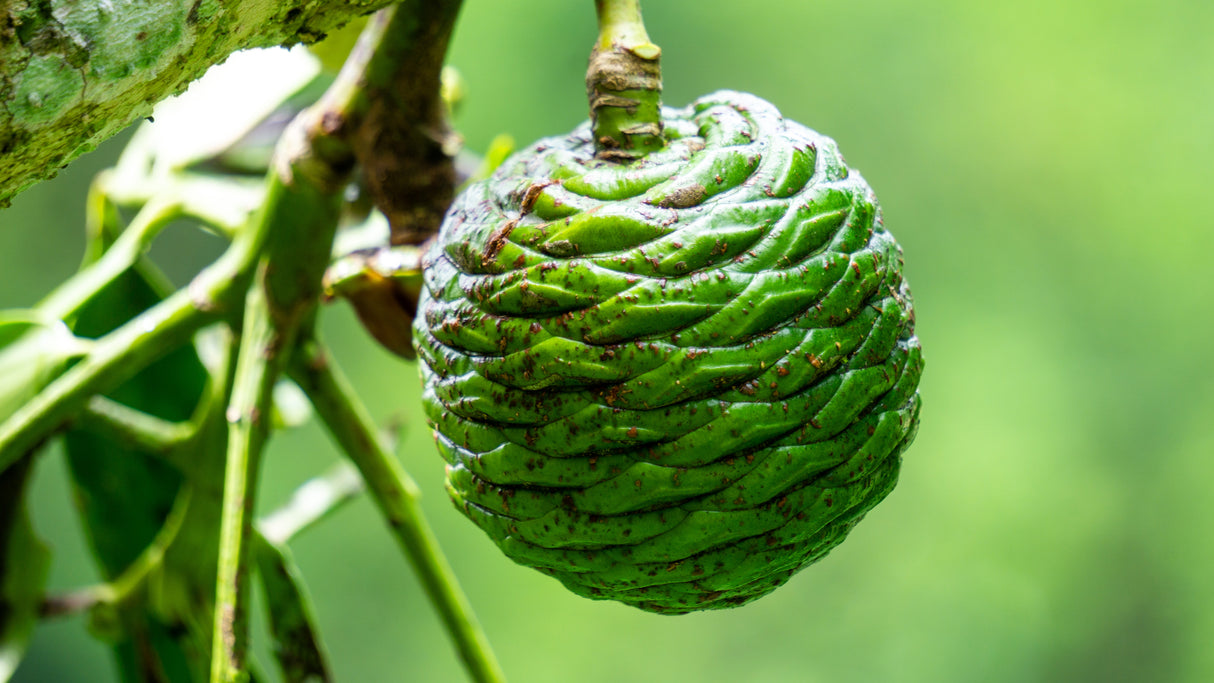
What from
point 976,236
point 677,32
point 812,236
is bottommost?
point 812,236

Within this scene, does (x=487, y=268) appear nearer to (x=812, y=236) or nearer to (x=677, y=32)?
(x=812, y=236)

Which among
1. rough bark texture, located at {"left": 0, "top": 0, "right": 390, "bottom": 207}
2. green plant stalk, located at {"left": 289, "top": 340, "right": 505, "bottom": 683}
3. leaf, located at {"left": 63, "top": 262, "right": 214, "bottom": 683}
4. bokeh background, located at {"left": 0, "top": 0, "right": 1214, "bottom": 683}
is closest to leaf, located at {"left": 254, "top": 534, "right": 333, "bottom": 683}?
green plant stalk, located at {"left": 289, "top": 340, "right": 505, "bottom": 683}

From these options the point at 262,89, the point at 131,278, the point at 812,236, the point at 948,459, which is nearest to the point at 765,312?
the point at 812,236

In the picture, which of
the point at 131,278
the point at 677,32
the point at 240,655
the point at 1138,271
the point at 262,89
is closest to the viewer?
the point at 240,655

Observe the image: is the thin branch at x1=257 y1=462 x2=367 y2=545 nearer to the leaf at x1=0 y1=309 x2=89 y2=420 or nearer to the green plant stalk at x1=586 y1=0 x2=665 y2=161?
the leaf at x1=0 y1=309 x2=89 y2=420

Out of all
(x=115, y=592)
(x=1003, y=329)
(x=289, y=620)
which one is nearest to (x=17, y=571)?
(x=115, y=592)

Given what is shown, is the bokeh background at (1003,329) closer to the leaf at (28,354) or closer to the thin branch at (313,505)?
the thin branch at (313,505)
